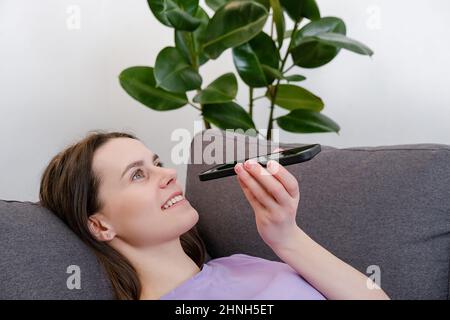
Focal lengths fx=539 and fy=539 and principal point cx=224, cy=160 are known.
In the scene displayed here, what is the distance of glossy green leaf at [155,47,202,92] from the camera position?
167 centimetres

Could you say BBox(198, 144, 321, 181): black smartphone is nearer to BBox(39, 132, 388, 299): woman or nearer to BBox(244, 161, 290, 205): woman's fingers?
BBox(244, 161, 290, 205): woman's fingers

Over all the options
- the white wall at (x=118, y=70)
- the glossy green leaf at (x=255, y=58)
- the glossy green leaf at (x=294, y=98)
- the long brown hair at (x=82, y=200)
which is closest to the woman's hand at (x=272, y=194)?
the long brown hair at (x=82, y=200)

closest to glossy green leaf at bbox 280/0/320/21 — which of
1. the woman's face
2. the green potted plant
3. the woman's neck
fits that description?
the green potted plant

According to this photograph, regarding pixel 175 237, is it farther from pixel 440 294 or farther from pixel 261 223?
pixel 440 294

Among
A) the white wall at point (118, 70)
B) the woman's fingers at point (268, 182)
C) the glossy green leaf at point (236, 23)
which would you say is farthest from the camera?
the white wall at point (118, 70)

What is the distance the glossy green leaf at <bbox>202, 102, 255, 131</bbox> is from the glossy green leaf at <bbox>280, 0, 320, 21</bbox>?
0.36 m

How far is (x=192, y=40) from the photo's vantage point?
182cm

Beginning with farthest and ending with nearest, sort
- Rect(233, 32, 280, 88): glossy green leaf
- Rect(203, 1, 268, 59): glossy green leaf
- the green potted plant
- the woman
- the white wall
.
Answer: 1. the white wall
2. Rect(233, 32, 280, 88): glossy green leaf
3. the green potted plant
4. Rect(203, 1, 268, 59): glossy green leaf
5. the woman

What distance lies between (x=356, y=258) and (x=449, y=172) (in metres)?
0.25

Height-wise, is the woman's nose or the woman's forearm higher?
the woman's nose

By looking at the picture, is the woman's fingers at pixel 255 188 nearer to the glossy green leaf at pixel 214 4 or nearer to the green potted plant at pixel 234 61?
the green potted plant at pixel 234 61

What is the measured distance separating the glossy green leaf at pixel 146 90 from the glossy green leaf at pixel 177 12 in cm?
22

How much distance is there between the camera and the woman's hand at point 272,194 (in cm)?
87

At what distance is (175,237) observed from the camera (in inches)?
44.4
